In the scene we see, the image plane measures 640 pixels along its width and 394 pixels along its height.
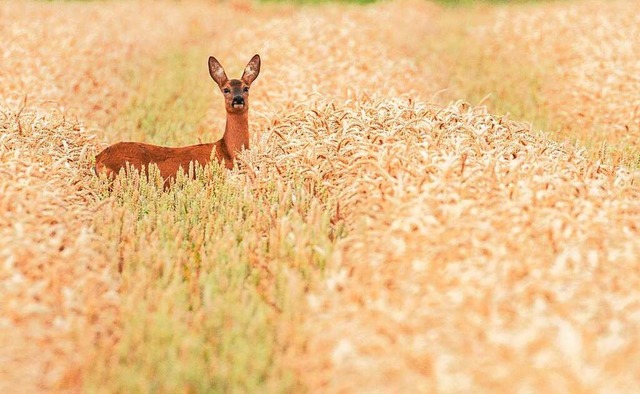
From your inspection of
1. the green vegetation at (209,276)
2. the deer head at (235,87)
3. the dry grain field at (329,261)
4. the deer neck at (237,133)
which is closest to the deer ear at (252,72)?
the deer head at (235,87)

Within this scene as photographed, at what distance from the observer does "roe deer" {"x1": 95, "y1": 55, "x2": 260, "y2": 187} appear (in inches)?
251

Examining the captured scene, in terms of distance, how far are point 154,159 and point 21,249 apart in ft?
6.93

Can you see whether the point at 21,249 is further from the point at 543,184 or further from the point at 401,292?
the point at 543,184

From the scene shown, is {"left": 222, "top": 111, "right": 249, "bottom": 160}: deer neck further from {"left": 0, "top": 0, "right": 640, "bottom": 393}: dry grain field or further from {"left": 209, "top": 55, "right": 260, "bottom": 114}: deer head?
{"left": 0, "top": 0, "right": 640, "bottom": 393}: dry grain field

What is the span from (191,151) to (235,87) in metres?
0.71

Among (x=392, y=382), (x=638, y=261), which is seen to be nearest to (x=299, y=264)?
(x=392, y=382)

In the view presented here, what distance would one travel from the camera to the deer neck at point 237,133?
6609 mm

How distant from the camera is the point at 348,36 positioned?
39.6ft

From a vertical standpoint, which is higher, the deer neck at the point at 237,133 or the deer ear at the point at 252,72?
the deer ear at the point at 252,72

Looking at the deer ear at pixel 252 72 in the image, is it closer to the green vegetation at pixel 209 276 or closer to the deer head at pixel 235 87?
the deer head at pixel 235 87

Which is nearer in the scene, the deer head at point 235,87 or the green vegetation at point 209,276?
the green vegetation at point 209,276

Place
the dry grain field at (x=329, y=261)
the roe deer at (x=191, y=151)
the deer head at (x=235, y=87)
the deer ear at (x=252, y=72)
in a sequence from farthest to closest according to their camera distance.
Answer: the deer ear at (x=252, y=72) → the deer head at (x=235, y=87) → the roe deer at (x=191, y=151) → the dry grain field at (x=329, y=261)

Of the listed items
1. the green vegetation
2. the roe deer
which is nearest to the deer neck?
the roe deer

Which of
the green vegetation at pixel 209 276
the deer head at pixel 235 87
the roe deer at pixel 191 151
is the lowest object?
the green vegetation at pixel 209 276
